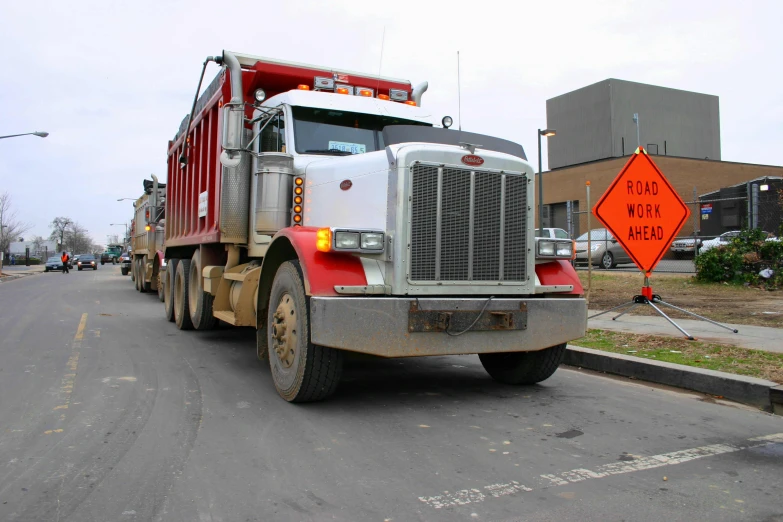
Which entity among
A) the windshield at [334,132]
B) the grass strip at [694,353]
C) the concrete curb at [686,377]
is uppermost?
the windshield at [334,132]

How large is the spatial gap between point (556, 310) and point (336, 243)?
2.04 m

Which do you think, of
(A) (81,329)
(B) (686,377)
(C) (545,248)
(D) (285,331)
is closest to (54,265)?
(A) (81,329)

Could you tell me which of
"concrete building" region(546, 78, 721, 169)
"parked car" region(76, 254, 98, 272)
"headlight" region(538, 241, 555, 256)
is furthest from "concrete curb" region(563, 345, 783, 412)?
"parked car" region(76, 254, 98, 272)

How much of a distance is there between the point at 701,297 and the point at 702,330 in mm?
4438

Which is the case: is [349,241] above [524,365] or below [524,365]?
above

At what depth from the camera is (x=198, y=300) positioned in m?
9.45

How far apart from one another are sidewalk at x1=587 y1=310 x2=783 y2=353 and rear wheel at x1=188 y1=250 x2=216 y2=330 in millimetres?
5792

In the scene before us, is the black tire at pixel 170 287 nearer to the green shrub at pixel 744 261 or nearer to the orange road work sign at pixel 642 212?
the orange road work sign at pixel 642 212

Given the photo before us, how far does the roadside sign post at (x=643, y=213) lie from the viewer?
8.47 meters

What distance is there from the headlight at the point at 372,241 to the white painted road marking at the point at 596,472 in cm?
201

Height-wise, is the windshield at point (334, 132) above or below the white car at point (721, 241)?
above

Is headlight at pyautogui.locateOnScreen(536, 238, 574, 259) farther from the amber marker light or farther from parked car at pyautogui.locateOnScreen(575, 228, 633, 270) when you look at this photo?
parked car at pyautogui.locateOnScreen(575, 228, 633, 270)

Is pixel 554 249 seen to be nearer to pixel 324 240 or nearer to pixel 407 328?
pixel 407 328

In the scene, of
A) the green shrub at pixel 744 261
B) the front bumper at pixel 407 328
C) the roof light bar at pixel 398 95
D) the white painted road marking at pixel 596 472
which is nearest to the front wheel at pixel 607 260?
the green shrub at pixel 744 261
